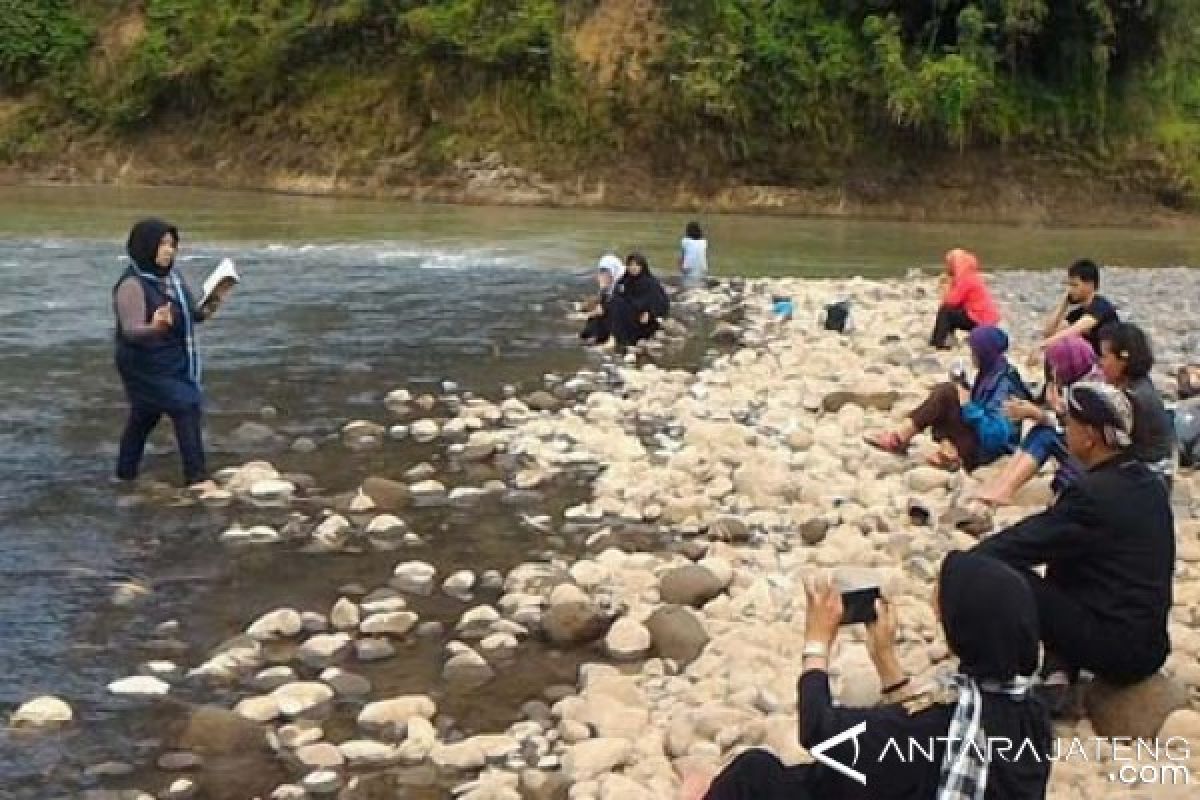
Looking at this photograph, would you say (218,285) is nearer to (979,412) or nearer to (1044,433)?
(979,412)

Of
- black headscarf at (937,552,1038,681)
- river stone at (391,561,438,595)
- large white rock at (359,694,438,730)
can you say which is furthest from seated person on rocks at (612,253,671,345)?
black headscarf at (937,552,1038,681)

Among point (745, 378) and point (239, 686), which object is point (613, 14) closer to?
point (745, 378)

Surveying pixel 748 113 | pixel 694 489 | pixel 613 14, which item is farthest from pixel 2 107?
pixel 694 489

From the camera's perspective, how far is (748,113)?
36750 millimetres

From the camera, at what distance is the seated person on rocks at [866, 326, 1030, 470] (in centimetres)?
829

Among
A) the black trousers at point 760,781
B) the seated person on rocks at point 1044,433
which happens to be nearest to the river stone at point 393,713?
the black trousers at point 760,781

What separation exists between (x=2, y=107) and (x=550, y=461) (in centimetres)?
3711

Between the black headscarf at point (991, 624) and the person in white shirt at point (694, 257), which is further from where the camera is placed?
the person in white shirt at point (694, 257)

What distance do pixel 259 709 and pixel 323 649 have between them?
2.26 ft

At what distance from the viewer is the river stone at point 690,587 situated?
6602 mm

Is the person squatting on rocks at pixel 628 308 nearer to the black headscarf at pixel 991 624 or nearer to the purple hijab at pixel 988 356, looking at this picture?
the purple hijab at pixel 988 356

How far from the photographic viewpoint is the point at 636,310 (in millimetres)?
14039

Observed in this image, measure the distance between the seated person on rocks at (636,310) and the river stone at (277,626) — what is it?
7832mm

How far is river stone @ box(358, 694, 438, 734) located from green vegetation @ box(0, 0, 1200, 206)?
104ft
